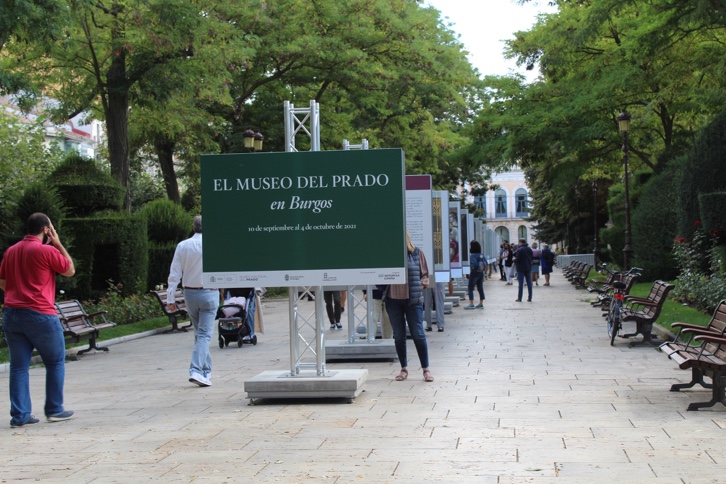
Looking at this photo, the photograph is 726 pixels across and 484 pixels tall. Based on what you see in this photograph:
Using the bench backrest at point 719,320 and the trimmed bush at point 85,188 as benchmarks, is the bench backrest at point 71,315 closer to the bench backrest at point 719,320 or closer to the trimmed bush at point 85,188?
the trimmed bush at point 85,188

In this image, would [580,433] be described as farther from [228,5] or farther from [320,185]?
[228,5]

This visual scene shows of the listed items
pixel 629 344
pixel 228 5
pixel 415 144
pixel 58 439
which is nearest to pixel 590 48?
pixel 415 144

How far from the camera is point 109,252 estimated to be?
24812 mm

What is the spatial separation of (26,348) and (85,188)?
1580 centimetres

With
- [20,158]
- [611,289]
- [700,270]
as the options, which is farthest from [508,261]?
[611,289]

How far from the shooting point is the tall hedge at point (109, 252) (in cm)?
2303

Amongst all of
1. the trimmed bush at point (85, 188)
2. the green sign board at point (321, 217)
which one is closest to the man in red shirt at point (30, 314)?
the green sign board at point (321, 217)

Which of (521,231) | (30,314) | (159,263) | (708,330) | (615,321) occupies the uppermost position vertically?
(521,231)

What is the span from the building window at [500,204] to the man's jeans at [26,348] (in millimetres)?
114009

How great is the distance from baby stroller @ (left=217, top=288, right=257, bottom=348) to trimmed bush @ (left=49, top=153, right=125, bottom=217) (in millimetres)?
8653

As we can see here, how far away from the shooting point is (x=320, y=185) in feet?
32.8

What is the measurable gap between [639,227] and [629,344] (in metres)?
16.0

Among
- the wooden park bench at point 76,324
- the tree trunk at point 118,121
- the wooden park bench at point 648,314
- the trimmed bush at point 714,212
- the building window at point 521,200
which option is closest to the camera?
the wooden park bench at point 648,314

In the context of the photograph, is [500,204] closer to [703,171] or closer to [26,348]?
[703,171]
